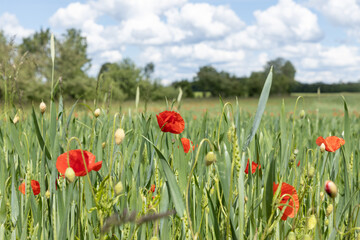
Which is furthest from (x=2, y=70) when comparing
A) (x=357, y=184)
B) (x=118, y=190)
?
(x=357, y=184)

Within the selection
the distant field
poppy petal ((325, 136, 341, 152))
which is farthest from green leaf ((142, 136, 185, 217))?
poppy petal ((325, 136, 341, 152))

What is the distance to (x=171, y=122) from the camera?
1065mm

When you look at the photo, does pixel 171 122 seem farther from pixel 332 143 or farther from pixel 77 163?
pixel 332 143

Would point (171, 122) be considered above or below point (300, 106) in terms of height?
above

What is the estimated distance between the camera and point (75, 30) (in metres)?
33.6

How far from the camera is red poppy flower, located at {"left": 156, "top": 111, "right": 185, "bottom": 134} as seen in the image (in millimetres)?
1050

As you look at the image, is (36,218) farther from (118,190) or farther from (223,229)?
(223,229)


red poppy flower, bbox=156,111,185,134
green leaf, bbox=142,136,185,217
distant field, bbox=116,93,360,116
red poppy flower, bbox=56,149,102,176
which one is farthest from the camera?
distant field, bbox=116,93,360,116

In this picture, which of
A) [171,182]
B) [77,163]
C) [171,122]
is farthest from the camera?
[171,122]

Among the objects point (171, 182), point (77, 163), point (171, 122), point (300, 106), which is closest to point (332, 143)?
point (171, 122)

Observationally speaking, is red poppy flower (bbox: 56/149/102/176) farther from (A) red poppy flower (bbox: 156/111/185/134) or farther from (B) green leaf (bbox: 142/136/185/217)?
(A) red poppy flower (bbox: 156/111/185/134)

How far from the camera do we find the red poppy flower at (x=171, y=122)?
3.45ft

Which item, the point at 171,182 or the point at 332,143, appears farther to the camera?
the point at 332,143

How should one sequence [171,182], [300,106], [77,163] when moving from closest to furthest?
[171,182], [77,163], [300,106]
